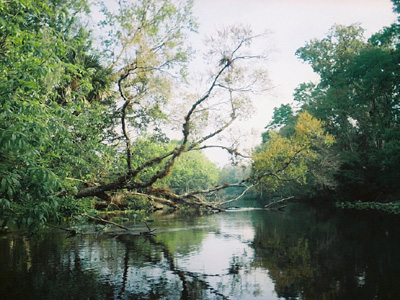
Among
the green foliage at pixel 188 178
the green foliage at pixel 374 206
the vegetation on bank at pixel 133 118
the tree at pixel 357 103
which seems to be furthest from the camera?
the green foliage at pixel 188 178

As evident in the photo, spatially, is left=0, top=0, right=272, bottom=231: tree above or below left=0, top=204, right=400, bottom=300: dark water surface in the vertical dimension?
above

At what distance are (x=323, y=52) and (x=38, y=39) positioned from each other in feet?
166

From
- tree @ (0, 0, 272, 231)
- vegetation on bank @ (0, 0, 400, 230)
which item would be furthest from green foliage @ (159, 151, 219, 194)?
tree @ (0, 0, 272, 231)

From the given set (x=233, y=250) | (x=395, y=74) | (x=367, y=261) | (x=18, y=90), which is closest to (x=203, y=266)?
(x=233, y=250)

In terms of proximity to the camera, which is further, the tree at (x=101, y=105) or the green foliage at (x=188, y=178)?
the green foliage at (x=188, y=178)

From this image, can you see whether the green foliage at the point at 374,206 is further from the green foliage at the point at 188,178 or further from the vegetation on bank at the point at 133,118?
the green foliage at the point at 188,178

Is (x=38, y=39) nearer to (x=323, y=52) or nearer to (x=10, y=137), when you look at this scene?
(x=10, y=137)

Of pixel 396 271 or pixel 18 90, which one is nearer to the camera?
pixel 18 90

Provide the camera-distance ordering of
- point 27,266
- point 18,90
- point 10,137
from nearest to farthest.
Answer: point 10,137, point 18,90, point 27,266

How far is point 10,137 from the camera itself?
20.0 feet

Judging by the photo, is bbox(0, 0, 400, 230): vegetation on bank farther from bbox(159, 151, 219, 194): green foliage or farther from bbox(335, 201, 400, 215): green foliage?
bbox(159, 151, 219, 194): green foliage

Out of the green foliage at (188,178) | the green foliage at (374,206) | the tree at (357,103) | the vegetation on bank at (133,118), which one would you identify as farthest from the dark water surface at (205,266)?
the green foliage at (188,178)

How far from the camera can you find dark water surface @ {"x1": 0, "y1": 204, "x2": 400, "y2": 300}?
1070 centimetres

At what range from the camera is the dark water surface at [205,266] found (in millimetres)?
10695
